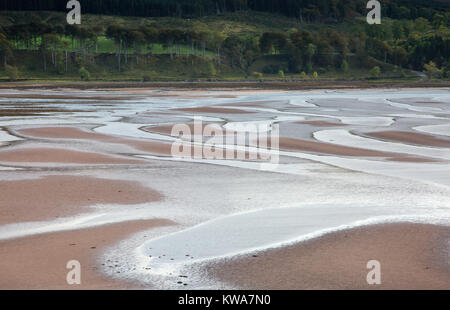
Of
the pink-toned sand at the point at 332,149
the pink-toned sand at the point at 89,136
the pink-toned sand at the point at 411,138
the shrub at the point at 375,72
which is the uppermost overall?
the shrub at the point at 375,72

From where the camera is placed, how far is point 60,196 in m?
14.3

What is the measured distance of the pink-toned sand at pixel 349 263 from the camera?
8766 mm

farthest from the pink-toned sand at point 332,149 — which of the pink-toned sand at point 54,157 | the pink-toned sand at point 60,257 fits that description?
the pink-toned sand at point 60,257

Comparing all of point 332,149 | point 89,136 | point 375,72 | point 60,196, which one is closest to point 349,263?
point 60,196

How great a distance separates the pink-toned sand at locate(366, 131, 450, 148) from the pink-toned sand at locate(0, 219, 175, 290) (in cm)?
1645

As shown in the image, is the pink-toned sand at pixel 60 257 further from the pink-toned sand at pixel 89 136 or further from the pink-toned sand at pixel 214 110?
the pink-toned sand at pixel 214 110

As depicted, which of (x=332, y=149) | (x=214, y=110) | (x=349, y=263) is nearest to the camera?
(x=349, y=263)

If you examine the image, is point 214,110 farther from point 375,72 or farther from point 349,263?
point 375,72

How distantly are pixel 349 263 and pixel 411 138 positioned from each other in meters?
18.3

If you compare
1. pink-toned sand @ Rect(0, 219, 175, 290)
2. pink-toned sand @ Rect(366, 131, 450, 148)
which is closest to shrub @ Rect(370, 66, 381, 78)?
pink-toned sand @ Rect(366, 131, 450, 148)

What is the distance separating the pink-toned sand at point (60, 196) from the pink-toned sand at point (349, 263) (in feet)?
16.3
